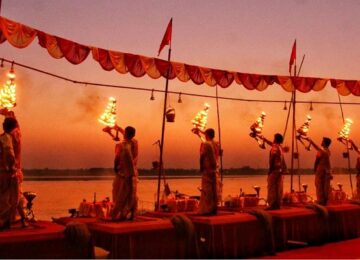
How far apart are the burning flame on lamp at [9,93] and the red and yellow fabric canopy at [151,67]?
22.3 inches

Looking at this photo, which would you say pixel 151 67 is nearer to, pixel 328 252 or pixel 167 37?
pixel 167 37

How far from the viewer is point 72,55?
8.14m

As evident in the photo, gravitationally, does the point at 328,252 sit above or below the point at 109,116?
below

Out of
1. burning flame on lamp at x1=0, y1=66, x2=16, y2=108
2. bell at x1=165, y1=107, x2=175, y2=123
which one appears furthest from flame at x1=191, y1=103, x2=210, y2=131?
burning flame on lamp at x1=0, y1=66, x2=16, y2=108

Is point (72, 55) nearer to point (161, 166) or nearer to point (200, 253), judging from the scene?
point (161, 166)

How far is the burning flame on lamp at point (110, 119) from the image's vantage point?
789 centimetres

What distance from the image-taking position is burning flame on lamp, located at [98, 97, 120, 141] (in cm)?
789

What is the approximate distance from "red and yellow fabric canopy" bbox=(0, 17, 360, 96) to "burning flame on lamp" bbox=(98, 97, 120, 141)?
3.52 feet

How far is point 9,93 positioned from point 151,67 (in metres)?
3.25

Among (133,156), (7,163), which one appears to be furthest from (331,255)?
(7,163)

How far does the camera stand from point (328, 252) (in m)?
8.15

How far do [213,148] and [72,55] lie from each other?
3.02m

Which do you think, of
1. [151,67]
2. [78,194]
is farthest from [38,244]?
[78,194]

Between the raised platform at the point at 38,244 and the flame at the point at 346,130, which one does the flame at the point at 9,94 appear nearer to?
the raised platform at the point at 38,244
